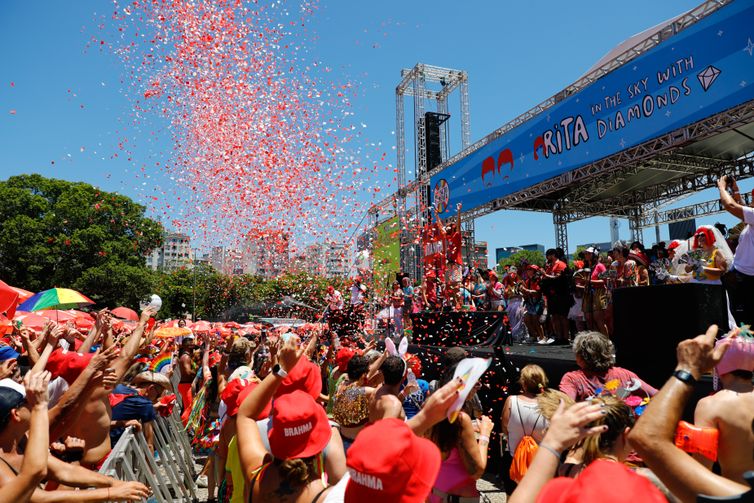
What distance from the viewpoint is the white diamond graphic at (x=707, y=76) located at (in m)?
8.93

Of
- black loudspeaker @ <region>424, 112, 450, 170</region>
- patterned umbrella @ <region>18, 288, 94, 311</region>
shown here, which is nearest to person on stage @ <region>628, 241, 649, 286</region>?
patterned umbrella @ <region>18, 288, 94, 311</region>

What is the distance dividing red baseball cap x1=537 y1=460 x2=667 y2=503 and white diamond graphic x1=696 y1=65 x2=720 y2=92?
34.1 feet

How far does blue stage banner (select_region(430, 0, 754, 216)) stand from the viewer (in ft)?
28.3

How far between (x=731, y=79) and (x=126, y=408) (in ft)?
34.7

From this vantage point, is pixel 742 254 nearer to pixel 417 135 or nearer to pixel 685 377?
pixel 685 377

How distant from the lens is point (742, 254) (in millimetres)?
4301

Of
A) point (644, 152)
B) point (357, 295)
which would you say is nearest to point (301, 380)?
point (357, 295)

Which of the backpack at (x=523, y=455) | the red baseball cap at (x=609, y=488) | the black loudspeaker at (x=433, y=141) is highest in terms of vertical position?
the black loudspeaker at (x=433, y=141)

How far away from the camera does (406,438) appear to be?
4.99ft

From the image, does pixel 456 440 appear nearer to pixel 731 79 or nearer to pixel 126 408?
pixel 126 408

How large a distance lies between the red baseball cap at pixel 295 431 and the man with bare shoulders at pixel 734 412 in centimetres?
159

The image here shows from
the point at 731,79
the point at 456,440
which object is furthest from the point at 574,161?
the point at 456,440

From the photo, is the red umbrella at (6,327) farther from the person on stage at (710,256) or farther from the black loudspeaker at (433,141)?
the black loudspeaker at (433,141)

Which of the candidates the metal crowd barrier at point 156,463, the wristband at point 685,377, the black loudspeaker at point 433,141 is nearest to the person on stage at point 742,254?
the wristband at point 685,377
